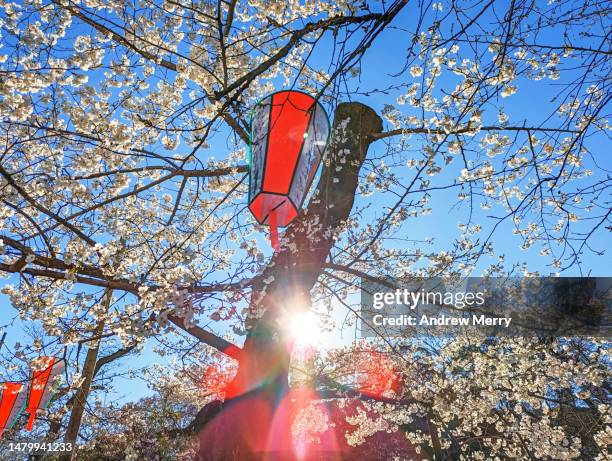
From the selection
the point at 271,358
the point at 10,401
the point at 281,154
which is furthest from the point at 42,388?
the point at 281,154

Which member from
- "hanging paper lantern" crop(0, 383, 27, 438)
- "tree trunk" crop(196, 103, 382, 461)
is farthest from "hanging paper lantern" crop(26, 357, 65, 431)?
"tree trunk" crop(196, 103, 382, 461)

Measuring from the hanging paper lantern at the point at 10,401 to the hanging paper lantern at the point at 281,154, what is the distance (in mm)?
6010

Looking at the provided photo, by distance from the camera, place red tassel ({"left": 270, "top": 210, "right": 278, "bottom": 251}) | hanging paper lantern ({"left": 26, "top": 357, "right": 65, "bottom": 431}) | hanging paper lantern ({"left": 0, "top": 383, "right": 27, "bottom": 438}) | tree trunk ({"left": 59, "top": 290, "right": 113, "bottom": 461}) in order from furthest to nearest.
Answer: tree trunk ({"left": 59, "top": 290, "right": 113, "bottom": 461}) → hanging paper lantern ({"left": 0, "top": 383, "right": 27, "bottom": 438}) → hanging paper lantern ({"left": 26, "top": 357, "right": 65, "bottom": 431}) → red tassel ({"left": 270, "top": 210, "right": 278, "bottom": 251})

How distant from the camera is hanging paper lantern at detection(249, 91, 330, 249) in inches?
65.4

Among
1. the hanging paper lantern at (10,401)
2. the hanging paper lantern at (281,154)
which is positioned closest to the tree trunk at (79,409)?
the hanging paper lantern at (10,401)

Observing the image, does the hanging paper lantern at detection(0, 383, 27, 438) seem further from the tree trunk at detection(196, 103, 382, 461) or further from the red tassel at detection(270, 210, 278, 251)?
the red tassel at detection(270, 210, 278, 251)

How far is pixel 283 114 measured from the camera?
1.79 metres

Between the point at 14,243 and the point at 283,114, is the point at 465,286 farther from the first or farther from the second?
the point at 14,243

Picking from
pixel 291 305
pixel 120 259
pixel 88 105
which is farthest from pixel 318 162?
pixel 88 105

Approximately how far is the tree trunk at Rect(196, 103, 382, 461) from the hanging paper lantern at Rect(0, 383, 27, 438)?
11.8 feet

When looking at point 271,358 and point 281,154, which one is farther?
point 271,358

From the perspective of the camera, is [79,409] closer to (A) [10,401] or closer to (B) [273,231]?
(A) [10,401]

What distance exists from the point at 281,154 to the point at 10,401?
6.55m

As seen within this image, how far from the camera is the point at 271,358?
337 centimetres
